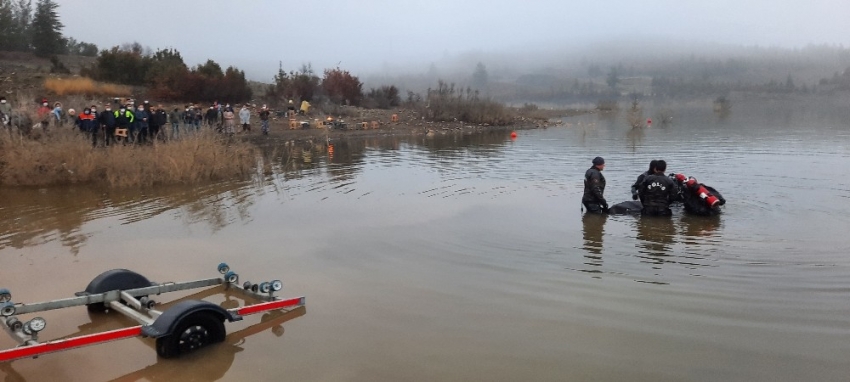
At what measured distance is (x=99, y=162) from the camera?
54.1ft

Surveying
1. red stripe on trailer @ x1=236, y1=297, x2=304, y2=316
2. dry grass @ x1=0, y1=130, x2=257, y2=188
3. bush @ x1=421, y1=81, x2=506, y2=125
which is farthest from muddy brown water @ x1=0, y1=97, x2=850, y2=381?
bush @ x1=421, y1=81, x2=506, y2=125

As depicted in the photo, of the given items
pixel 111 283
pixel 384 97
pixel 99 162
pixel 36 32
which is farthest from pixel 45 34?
pixel 111 283

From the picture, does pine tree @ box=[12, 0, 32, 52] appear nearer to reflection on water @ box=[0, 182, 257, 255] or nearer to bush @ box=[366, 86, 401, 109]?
bush @ box=[366, 86, 401, 109]

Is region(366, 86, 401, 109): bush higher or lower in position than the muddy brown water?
higher

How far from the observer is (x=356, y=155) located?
25547 millimetres

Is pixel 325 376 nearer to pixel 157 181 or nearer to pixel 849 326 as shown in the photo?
pixel 849 326

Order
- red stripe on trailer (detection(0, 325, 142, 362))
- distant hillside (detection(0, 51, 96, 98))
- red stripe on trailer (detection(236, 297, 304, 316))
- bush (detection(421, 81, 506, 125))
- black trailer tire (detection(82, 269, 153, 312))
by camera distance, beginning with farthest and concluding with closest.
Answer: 1. bush (detection(421, 81, 506, 125))
2. distant hillside (detection(0, 51, 96, 98))
3. black trailer tire (detection(82, 269, 153, 312))
4. red stripe on trailer (detection(236, 297, 304, 316))
5. red stripe on trailer (detection(0, 325, 142, 362))

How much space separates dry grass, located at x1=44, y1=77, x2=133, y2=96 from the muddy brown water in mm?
25342

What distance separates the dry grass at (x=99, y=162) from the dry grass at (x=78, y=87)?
A: 73.2 ft

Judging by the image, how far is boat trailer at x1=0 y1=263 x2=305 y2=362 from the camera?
5.21 metres

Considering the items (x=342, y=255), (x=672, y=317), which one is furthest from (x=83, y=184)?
(x=672, y=317)

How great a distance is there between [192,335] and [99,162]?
41.8 ft

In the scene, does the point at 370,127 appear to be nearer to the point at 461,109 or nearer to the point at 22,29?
the point at 461,109

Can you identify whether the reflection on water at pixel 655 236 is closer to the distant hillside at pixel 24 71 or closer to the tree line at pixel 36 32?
the distant hillside at pixel 24 71
